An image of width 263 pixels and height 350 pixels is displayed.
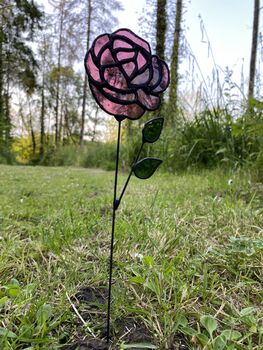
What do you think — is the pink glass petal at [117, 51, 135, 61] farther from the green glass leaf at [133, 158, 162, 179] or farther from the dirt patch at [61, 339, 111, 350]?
the dirt patch at [61, 339, 111, 350]

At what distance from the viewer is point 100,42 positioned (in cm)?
56

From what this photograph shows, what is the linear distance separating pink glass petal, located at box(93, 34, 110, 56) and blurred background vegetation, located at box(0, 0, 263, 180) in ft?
3.67

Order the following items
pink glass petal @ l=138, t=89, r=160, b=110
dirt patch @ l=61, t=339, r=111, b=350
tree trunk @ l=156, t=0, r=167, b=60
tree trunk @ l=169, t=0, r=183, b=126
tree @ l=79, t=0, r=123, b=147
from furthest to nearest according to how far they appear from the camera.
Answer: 1. tree @ l=79, t=0, r=123, b=147
2. tree trunk @ l=156, t=0, r=167, b=60
3. tree trunk @ l=169, t=0, r=183, b=126
4. pink glass petal @ l=138, t=89, r=160, b=110
5. dirt patch @ l=61, t=339, r=111, b=350

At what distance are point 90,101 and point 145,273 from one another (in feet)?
37.7

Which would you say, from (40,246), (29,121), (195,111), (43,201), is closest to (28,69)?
(29,121)

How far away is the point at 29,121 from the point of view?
40.8ft

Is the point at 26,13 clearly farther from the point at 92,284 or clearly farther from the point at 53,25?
the point at 92,284

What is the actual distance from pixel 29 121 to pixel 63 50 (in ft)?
11.8

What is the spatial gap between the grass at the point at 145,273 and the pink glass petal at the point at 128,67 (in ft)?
1.39

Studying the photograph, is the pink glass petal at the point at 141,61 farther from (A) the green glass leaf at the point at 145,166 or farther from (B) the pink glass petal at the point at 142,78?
(A) the green glass leaf at the point at 145,166

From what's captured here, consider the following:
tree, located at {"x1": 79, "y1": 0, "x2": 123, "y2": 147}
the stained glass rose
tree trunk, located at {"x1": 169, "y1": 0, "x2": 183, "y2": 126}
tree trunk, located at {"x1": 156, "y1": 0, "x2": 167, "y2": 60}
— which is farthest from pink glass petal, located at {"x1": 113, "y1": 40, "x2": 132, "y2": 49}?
tree, located at {"x1": 79, "y1": 0, "x2": 123, "y2": 147}

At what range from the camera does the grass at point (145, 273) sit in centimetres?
51

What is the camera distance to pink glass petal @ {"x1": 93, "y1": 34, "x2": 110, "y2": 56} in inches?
21.7

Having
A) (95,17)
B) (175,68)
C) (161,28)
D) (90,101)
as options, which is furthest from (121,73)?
(90,101)
